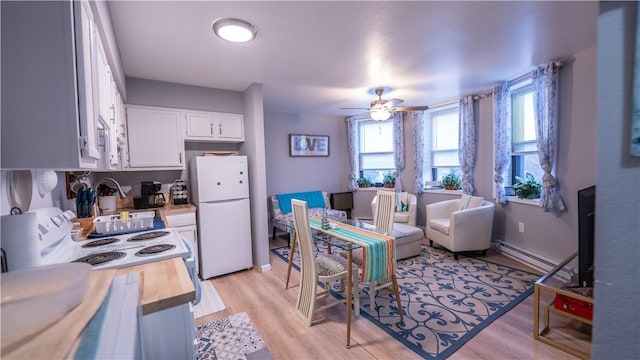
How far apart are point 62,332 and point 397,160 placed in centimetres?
524

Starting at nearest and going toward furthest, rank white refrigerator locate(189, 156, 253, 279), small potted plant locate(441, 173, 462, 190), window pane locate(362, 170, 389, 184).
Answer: white refrigerator locate(189, 156, 253, 279), small potted plant locate(441, 173, 462, 190), window pane locate(362, 170, 389, 184)

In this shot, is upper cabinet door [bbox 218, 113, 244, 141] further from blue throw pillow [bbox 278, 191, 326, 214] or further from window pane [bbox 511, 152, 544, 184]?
window pane [bbox 511, 152, 544, 184]

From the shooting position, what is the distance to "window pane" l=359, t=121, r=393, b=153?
568 cm

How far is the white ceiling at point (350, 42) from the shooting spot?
184 cm

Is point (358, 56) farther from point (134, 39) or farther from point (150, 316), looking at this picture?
point (150, 316)

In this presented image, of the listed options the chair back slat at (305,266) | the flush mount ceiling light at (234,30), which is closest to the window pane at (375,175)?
the chair back slat at (305,266)

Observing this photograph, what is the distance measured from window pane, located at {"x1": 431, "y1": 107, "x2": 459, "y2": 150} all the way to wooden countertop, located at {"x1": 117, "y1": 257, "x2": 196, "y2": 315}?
186 inches

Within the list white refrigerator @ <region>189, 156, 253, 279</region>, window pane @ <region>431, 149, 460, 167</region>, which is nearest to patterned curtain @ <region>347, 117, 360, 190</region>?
window pane @ <region>431, 149, 460, 167</region>

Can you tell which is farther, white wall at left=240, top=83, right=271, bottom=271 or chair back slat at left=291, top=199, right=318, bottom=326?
white wall at left=240, top=83, right=271, bottom=271

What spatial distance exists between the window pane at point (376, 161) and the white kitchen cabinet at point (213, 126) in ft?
10.3

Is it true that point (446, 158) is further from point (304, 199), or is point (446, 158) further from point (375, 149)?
point (304, 199)

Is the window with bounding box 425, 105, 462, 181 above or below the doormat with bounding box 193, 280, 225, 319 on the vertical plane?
above

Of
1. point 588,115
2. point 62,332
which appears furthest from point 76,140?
point 588,115

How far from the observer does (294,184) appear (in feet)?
18.0
